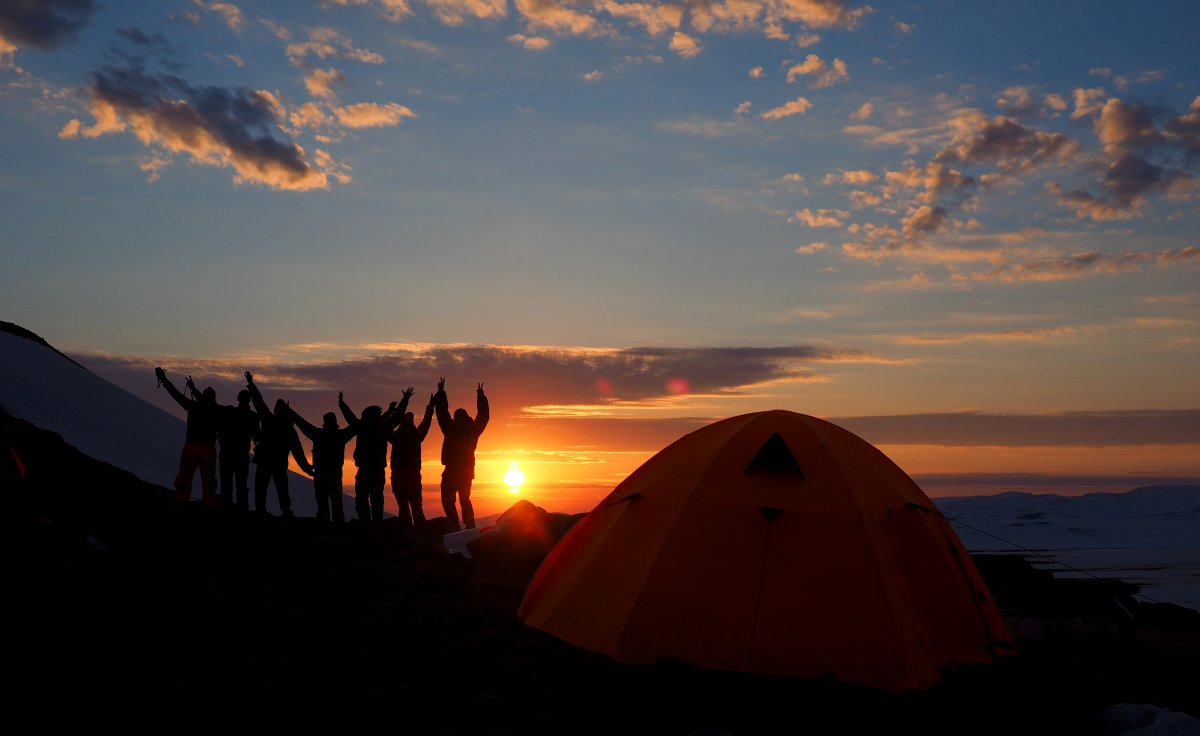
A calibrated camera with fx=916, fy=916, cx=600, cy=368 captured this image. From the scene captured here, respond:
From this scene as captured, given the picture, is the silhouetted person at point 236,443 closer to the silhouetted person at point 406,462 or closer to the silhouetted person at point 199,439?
the silhouetted person at point 199,439

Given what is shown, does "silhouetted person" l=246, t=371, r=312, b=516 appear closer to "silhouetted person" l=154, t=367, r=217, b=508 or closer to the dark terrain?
"silhouetted person" l=154, t=367, r=217, b=508

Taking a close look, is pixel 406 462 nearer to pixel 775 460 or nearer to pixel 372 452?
pixel 372 452

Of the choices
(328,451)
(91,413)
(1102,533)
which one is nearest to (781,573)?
(328,451)

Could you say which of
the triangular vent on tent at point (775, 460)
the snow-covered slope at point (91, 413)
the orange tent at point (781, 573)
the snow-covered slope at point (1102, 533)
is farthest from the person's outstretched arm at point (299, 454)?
the snow-covered slope at point (1102, 533)

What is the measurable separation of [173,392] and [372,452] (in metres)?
4.77

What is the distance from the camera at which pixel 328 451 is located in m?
20.8

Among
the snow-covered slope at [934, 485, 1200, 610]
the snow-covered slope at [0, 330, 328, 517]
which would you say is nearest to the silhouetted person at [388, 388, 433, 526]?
the snow-covered slope at [0, 330, 328, 517]

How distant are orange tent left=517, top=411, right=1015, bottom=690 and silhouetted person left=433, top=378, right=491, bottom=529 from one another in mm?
10735

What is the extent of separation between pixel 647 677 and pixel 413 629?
3.45 meters

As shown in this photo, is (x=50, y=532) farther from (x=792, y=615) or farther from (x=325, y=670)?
(x=792, y=615)

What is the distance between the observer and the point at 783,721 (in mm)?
8227

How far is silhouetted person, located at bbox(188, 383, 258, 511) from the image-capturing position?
63.1 ft

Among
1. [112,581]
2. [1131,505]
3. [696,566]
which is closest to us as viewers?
[696,566]

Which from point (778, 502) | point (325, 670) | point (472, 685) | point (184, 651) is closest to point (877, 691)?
point (778, 502)
